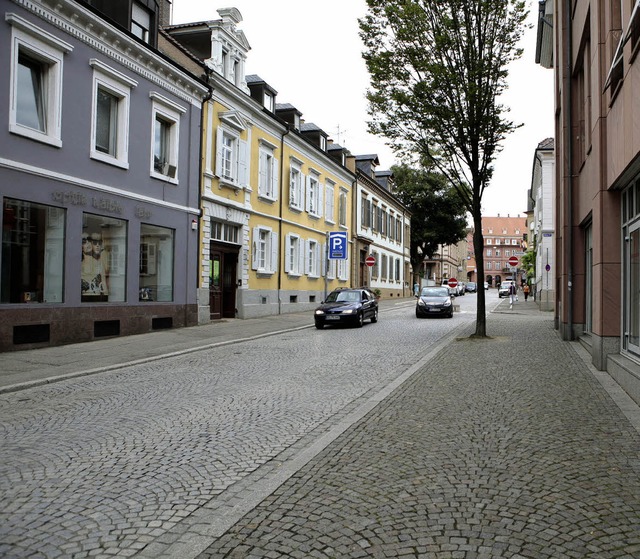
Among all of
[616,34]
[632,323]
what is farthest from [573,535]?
[616,34]

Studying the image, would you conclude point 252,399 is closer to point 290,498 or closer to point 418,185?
point 290,498

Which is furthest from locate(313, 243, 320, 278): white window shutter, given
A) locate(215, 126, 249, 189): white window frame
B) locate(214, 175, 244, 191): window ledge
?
locate(214, 175, 244, 191): window ledge

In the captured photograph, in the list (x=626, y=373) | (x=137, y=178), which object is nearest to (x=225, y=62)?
(x=137, y=178)

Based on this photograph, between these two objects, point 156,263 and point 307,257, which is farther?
point 307,257

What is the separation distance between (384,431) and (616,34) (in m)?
6.93

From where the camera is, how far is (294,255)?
2958 cm

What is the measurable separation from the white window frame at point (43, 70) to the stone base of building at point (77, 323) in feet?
13.2

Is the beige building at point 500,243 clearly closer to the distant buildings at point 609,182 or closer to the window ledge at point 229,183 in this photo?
the window ledge at point 229,183

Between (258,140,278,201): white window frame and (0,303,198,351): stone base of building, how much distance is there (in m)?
8.48

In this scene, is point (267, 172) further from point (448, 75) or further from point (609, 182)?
point (609, 182)

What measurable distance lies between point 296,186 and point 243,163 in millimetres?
6305

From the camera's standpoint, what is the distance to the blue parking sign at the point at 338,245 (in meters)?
27.3

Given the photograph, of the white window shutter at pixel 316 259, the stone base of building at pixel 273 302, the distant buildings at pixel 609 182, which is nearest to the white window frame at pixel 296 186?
the white window shutter at pixel 316 259

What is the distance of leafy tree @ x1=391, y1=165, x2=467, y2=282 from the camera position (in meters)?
58.7
